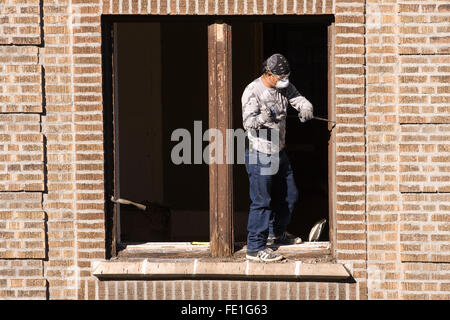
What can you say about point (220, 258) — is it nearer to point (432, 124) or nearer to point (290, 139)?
point (432, 124)

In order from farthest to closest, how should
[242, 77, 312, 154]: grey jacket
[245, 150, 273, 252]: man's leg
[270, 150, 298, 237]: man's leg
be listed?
1. [270, 150, 298, 237]: man's leg
2. [245, 150, 273, 252]: man's leg
3. [242, 77, 312, 154]: grey jacket

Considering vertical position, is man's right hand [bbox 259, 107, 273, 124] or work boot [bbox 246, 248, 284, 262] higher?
man's right hand [bbox 259, 107, 273, 124]

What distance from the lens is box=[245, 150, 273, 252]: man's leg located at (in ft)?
22.4

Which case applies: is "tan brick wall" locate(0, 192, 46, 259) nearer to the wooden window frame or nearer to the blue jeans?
the wooden window frame

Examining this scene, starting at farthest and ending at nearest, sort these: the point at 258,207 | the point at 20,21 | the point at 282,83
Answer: the point at 258,207, the point at 282,83, the point at 20,21

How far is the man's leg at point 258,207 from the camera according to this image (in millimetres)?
6832

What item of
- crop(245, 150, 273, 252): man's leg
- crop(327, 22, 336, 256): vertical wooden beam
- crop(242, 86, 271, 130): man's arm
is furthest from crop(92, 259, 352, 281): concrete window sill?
crop(242, 86, 271, 130): man's arm

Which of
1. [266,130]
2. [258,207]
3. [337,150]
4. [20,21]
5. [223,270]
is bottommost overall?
[223,270]

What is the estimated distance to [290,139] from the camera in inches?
449

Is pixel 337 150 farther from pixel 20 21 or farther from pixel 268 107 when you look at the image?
pixel 20 21

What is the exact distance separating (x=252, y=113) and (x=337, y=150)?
763 mm

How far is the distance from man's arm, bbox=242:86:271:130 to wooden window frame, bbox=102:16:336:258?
16cm

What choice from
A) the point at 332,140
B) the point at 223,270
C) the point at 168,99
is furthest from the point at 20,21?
the point at 168,99

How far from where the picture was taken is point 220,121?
6.82 m
